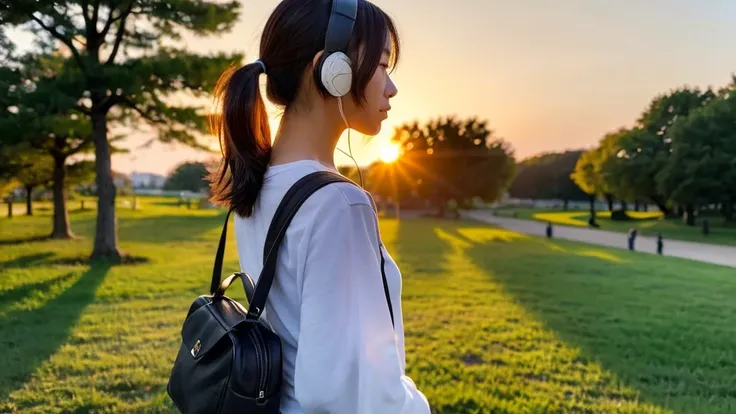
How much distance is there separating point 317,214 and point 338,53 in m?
0.27

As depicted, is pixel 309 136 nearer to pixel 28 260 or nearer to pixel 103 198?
pixel 103 198

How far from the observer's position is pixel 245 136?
104cm

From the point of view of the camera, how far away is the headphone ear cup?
35.8 inches

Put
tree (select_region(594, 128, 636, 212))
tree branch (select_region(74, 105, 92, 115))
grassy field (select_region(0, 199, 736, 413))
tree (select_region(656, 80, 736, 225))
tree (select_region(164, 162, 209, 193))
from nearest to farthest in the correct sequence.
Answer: grassy field (select_region(0, 199, 736, 413)), tree branch (select_region(74, 105, 92, 115)), tree (select_region(656, 80, 736, 225)), tree (select_region(594, 128, 636, 212)), tree (select_region(164, 162, 209, 193))

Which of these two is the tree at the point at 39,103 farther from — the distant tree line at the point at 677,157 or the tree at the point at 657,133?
the tree at the point at 657,133

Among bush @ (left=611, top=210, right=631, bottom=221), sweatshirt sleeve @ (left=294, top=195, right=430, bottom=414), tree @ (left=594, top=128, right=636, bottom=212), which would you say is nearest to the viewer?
sweatshirt sleeve @ (left=294, top=195, right=430, bottom=414)

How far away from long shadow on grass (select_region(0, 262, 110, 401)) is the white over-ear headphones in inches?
137

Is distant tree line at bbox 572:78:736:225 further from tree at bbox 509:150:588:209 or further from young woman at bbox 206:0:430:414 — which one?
young woman at bbox 206:0:430:414

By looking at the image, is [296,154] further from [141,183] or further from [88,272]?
[141,183]

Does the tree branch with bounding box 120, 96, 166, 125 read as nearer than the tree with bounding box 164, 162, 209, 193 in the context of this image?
Yes

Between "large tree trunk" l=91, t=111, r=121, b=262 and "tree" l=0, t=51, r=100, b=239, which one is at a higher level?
"tree" l=0, t=51, r=100, b=239

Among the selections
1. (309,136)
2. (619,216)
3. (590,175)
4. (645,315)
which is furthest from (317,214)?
(590,175)

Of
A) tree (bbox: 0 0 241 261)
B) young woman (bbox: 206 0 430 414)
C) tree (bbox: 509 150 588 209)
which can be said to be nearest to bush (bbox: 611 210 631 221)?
tree (bbox: 509 150 588 209)

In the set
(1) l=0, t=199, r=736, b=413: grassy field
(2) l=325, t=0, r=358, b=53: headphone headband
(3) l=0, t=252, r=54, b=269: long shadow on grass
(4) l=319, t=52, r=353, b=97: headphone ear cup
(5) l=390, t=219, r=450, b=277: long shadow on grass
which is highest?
(2) l=325, t=0, r=358, b=53: headphone headband
